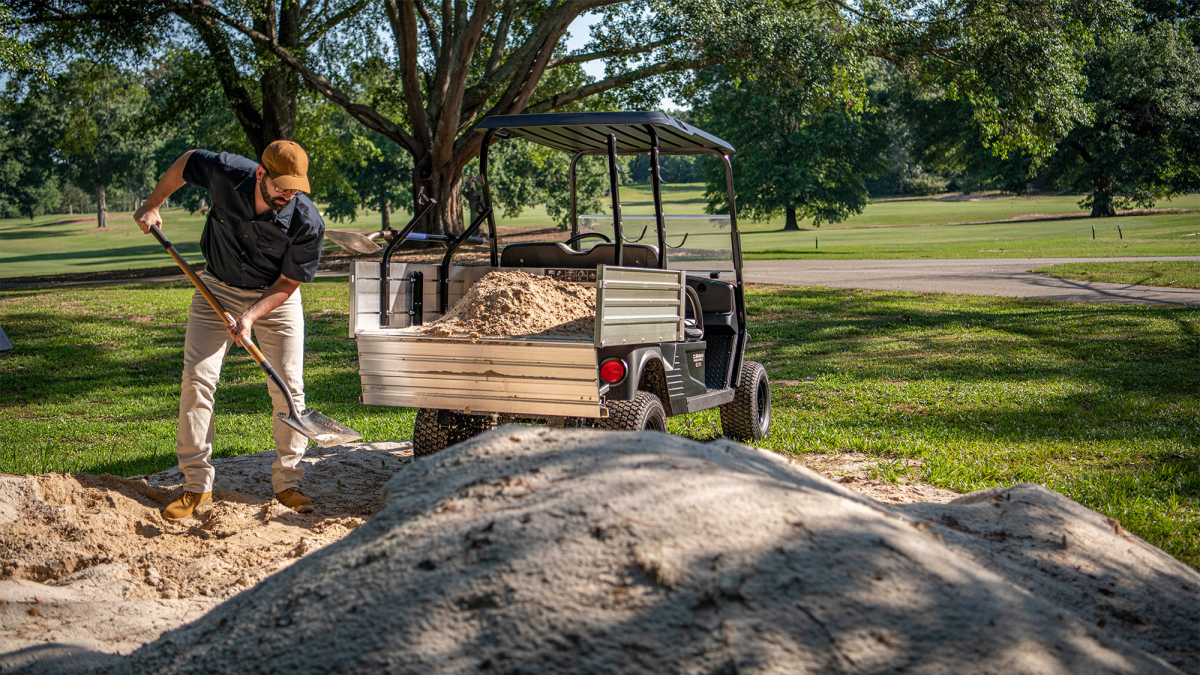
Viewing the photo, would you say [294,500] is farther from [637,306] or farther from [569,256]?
[569,256]

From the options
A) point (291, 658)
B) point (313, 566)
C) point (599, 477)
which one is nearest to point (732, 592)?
point (599, 477)

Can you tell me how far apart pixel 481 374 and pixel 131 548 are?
1.91 meters

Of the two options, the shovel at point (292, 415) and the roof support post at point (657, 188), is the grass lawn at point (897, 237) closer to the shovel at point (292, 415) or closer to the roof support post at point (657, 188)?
the roof support post at point (657, 188)

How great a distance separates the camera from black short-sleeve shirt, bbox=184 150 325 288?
472 centimetres

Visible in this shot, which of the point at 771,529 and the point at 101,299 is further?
the point at 101,299

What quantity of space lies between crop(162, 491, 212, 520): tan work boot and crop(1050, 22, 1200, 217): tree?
44.7 metres

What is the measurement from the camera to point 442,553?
7.80ft

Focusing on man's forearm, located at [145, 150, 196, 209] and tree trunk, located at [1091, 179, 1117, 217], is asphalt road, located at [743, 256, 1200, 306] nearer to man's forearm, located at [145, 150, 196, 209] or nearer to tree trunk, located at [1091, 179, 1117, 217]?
man's forearm, located at [145, 150, 196, 209]

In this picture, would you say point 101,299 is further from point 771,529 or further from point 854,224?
point 854,224

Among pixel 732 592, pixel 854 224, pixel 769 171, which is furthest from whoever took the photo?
pixel 854 224

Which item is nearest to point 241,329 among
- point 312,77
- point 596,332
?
point 596,332

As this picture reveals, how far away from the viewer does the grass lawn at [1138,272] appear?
17.6 metres

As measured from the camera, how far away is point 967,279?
1994 centimetres

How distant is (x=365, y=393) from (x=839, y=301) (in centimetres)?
1329
